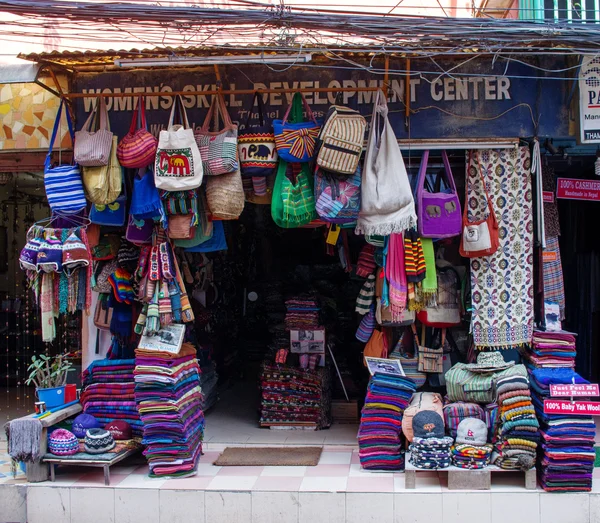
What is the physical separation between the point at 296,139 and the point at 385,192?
0.90 metres

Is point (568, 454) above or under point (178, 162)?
under

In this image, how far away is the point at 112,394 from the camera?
22.5 feet

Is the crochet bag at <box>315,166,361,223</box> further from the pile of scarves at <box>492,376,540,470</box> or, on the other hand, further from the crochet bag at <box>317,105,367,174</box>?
the pile of scarves at <box>492,376,540,470</box>

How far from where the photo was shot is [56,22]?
5.79m

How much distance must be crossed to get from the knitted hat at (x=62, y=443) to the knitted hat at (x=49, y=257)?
4.75 feet

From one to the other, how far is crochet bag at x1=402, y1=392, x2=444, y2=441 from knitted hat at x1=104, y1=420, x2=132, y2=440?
2.56 metres

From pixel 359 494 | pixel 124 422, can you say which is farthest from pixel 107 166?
pixel 359 494

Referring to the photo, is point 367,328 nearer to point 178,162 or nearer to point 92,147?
point 178,162

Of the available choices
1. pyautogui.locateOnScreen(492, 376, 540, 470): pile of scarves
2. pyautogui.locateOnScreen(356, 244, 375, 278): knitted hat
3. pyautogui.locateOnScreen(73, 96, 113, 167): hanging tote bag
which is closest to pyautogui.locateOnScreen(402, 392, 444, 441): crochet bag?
pyautogui.locateOnScreen(492, 376, 540, 470): pile of scarves

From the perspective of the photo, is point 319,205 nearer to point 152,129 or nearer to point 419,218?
point 419,218

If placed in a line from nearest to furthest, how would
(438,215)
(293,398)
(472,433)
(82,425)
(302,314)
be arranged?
1. (472,433)
2. (82,425)
3. (438,215)
4. (293,398)
5. (302,314)

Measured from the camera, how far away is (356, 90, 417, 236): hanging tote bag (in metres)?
6.11

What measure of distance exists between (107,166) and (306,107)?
187cm

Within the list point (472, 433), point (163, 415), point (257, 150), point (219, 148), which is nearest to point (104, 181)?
point (219, 148)
